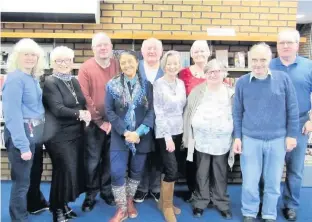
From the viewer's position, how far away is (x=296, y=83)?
111 inches

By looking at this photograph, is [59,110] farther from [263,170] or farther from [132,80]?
[263,170]

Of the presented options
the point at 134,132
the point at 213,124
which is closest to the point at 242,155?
the point at 213,124

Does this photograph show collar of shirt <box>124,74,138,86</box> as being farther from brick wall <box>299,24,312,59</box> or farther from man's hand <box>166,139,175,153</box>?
brick wall <box>299,24,312,59</box>

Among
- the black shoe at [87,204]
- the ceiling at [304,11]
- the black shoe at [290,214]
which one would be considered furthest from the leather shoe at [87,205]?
the ceiling at [304,11]

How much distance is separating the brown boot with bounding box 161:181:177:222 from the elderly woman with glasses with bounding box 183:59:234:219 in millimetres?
291

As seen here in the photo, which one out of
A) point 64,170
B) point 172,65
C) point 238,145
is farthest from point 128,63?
point 238,145

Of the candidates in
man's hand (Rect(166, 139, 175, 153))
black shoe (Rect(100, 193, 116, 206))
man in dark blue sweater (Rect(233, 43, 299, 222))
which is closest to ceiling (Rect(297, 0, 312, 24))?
man in dark blue sweater (Rect(233, 43, 299, 222))

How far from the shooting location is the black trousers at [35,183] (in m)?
2.84

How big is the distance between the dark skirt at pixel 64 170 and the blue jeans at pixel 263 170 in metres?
1.43

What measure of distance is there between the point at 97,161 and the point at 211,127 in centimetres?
112

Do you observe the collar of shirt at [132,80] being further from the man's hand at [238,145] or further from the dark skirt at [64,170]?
the man's hand at [238,145]

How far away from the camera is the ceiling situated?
266 inches

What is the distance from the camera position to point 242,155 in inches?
108

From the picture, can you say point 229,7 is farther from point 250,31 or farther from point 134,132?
point 134,132
